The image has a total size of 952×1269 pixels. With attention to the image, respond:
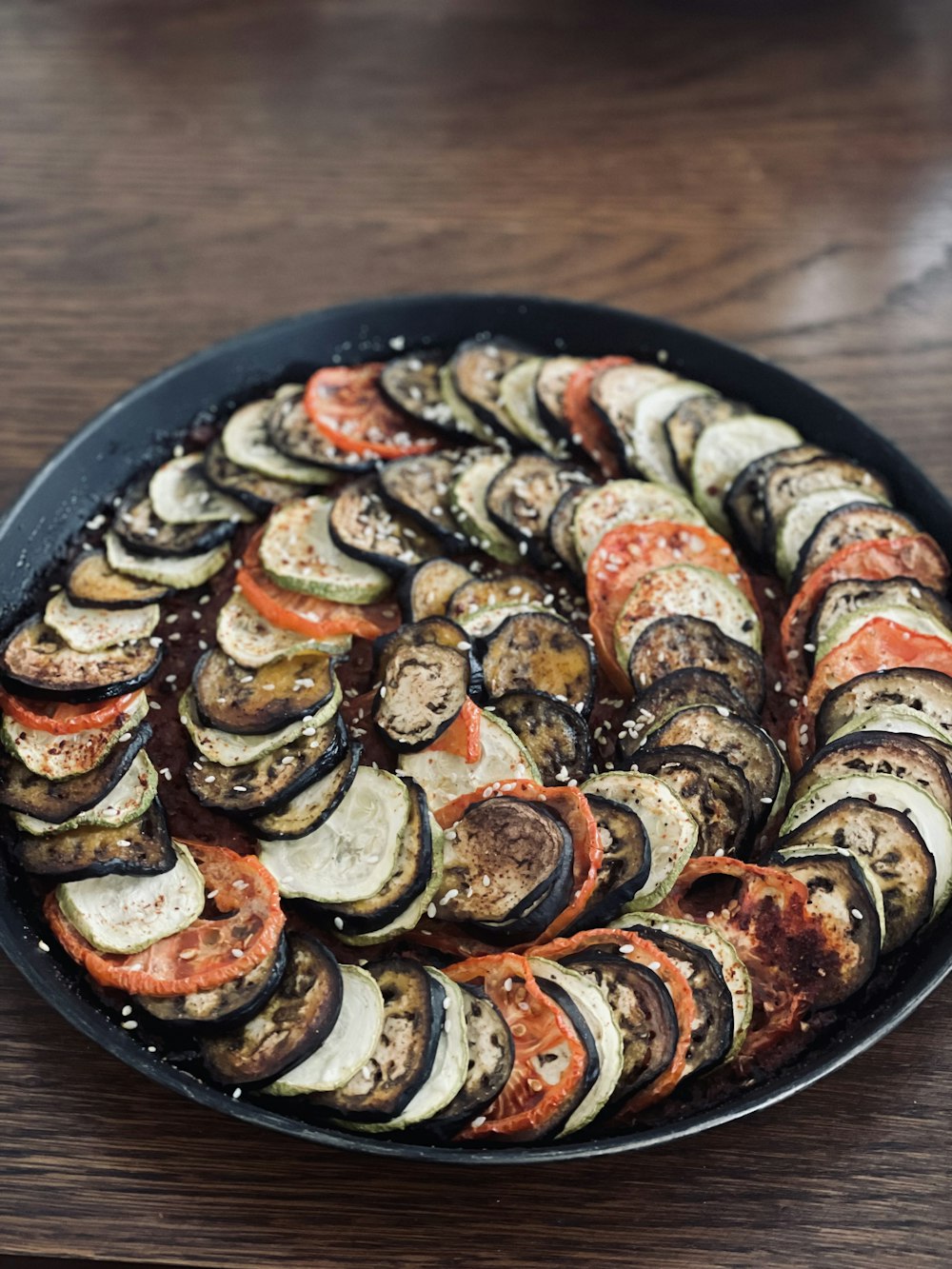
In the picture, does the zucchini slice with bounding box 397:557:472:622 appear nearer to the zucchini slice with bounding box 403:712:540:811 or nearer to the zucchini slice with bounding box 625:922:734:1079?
the zucchini slice with bounding box 403:712:540:811

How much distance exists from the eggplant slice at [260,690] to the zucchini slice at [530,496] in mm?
784

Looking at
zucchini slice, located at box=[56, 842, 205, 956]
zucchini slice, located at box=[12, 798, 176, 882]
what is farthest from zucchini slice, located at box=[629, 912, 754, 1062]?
zucchini slice, located at box=[12, 798, 176, 882]

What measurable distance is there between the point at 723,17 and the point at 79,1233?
6.41 m

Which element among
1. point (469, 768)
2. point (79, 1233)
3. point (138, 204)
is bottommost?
point (79, 1233)

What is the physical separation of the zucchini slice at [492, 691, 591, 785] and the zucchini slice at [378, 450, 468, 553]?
75 cm

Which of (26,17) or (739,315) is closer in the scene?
(739,315)

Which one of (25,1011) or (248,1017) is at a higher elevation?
(248,1017)

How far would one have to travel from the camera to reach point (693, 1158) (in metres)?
3.24

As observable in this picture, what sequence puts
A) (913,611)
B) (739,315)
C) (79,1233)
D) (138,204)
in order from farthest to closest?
1. (138,204)
2. (739,315)
3. (913,611)
4. (79,1233)

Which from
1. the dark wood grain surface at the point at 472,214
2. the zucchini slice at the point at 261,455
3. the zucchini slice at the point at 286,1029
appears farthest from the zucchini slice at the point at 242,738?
the zucchini slice at the point at 261,455

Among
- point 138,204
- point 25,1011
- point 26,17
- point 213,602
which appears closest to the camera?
point 25,1011

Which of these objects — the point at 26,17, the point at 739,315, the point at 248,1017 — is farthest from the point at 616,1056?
the point at 26,17

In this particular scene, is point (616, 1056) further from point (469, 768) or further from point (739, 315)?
point (739, 315)

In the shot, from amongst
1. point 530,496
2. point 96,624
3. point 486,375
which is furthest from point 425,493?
point 96,624
